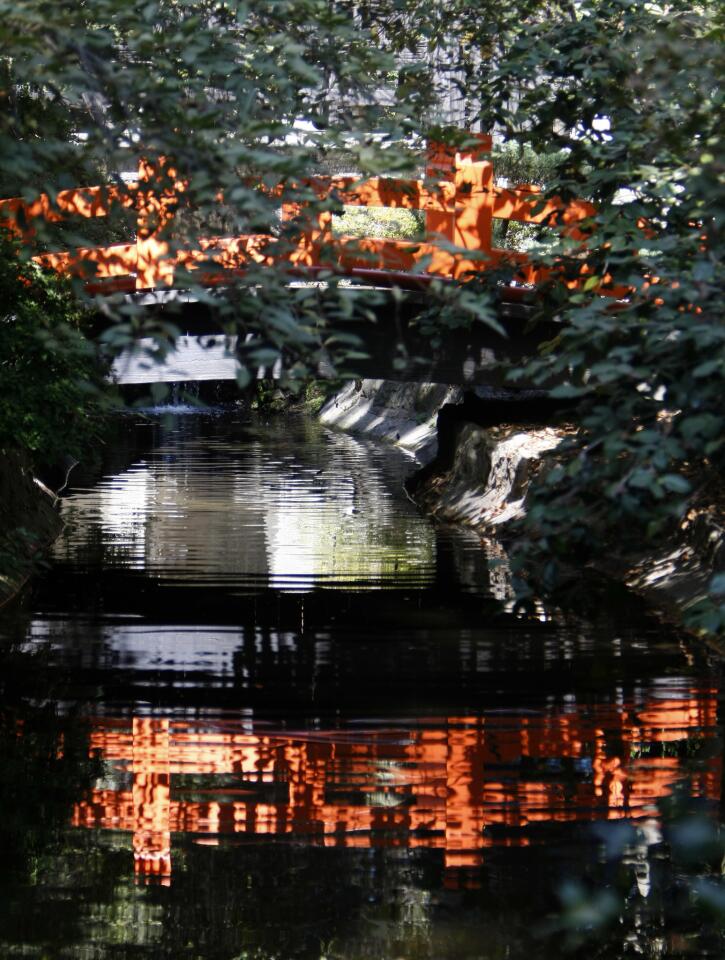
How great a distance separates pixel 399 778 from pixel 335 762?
469 mm

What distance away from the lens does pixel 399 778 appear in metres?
7.53

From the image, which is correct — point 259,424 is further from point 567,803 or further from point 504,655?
point 567,803

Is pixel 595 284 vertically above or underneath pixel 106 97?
underneath

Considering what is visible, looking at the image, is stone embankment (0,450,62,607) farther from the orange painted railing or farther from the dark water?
the orange painted railing

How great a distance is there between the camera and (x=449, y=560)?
14.7 meters

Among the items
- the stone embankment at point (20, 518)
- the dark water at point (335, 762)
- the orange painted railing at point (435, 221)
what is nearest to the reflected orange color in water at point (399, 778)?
the dark water at point (335, 762)

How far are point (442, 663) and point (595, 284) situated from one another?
5322 millimetres

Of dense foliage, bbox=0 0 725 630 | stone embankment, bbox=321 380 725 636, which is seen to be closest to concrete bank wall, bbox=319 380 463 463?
stone embankment, bbox=321 380 725 636

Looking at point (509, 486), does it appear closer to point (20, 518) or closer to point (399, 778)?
point (20, 518)

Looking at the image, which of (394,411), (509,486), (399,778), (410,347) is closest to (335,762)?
(399,778)

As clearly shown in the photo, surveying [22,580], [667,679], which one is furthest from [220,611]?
[667,679]

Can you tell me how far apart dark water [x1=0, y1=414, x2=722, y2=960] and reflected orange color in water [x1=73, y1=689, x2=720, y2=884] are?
20 mm

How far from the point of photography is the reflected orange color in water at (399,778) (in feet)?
22.2

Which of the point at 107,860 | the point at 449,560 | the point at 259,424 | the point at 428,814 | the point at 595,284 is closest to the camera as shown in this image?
the point at 595,284
